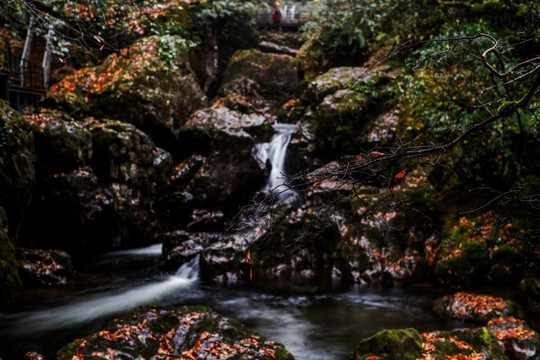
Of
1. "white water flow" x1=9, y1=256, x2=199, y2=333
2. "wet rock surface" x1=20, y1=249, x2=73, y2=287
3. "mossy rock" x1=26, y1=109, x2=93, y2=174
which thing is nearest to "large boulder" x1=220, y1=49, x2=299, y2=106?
"mossy rock" x1=26, y1=109, x2=93, y2=174

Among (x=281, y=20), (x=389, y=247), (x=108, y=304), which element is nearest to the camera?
(x=108, y=304)

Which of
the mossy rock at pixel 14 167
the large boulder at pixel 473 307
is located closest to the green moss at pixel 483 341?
the large boulder at pixel 473 307

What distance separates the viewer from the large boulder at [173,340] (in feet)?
13.8

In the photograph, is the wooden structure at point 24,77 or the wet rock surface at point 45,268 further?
the wooden structure at point 24,77

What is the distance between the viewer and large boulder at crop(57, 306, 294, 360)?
4203 millimetres

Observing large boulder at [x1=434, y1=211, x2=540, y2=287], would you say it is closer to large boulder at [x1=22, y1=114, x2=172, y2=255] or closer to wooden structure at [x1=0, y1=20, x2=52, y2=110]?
large boulder at [x1=22, y1=114, x2=172, y2=255]

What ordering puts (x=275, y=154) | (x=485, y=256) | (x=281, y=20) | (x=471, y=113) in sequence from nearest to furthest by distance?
(x=485, y=256)
(x=471, y=113)
(x=275, y=154)
(x=281, y=20)

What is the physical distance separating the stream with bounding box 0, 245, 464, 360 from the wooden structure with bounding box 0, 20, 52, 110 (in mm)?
5991

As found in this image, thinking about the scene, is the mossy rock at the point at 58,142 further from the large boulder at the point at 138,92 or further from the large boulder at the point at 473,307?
the large boulder at the point at 473,307

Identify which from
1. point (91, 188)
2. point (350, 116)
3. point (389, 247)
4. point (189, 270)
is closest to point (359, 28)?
point (350, 116)

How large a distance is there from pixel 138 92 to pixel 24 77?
3685 millimetres

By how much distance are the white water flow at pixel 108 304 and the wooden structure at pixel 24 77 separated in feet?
21.7

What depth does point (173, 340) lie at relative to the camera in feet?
15.2

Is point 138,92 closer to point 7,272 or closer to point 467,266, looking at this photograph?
point 7,272
